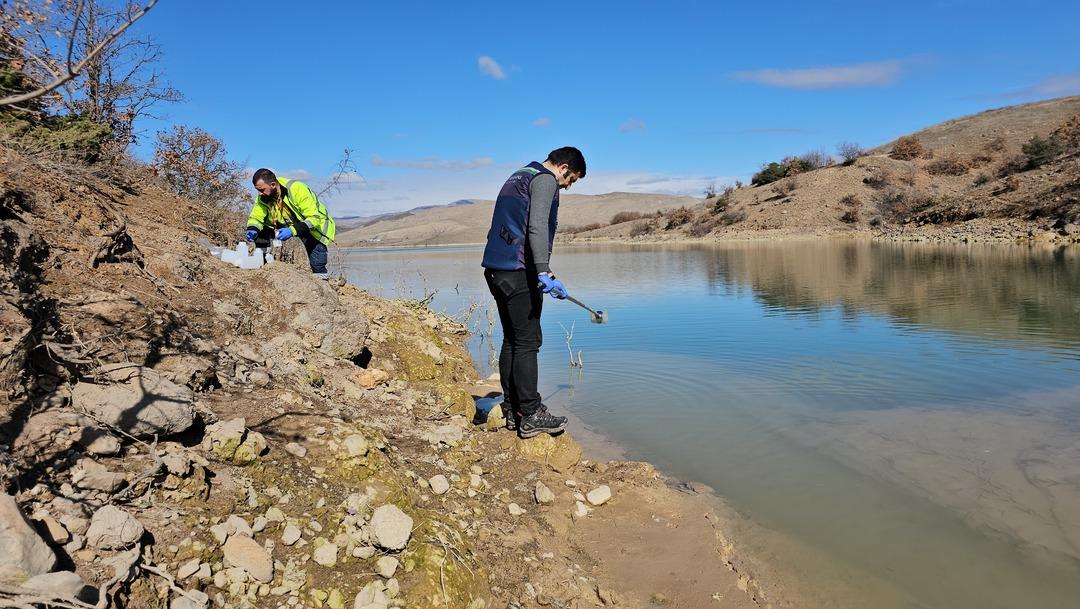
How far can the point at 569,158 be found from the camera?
4.19 m

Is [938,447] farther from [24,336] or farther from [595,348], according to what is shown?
[24,336]

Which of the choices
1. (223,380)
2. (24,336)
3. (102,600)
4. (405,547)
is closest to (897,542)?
(405,547)

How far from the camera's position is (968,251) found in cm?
2092

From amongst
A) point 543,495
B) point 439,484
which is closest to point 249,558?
point 439,484

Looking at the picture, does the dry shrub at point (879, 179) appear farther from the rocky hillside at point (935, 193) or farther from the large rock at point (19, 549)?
the large rock at point (19, 549)

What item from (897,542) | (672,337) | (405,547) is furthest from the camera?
(672,337)

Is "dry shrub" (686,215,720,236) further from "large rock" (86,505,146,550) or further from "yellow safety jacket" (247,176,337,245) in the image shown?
"large rock" (86,505,146,550)

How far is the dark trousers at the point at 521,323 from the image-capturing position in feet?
13.6

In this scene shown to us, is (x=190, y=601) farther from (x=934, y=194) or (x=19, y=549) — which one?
(x=934, y=194)

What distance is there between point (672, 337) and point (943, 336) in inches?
135

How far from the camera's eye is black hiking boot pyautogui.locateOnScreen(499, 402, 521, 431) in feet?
14.5

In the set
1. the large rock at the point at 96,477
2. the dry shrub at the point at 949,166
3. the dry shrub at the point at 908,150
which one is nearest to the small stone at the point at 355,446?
the large rock at the point at 96,477

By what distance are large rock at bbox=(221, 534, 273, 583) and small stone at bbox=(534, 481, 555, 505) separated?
1.61 m

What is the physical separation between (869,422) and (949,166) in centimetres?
4055
